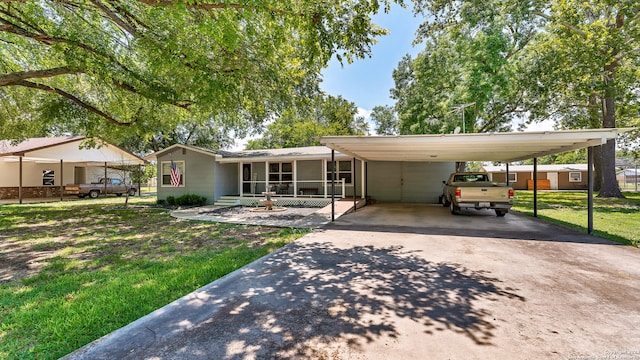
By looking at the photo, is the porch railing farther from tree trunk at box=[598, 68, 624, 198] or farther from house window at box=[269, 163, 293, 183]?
tree trunk at box=[598, 68, 624, 198]

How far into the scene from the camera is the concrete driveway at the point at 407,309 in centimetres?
240

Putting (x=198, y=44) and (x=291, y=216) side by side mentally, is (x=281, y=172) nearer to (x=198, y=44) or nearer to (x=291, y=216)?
(x=291, y=216)

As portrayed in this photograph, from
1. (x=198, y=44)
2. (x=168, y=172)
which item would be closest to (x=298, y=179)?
(x=168, y=172)

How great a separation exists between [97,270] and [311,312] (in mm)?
4061

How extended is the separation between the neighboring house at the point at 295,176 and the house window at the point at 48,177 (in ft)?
36.5

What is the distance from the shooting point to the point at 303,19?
19.7 feet

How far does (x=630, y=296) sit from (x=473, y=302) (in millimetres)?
2064

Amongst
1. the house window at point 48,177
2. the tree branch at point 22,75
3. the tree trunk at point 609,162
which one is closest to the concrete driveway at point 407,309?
the tree branch at point 22,75

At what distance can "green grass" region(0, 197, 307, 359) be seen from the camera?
→ 9.08 ft

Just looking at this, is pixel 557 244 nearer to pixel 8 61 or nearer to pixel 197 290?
pixel 197 290

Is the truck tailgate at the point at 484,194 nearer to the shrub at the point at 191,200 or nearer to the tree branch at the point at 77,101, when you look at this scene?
the shrub at the point at 191,200

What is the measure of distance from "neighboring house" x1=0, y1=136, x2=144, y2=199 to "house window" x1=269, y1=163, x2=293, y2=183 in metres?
9.37

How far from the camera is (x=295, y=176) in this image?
47.9 ft

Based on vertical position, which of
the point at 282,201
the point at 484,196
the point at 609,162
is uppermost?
the point at 609,162
